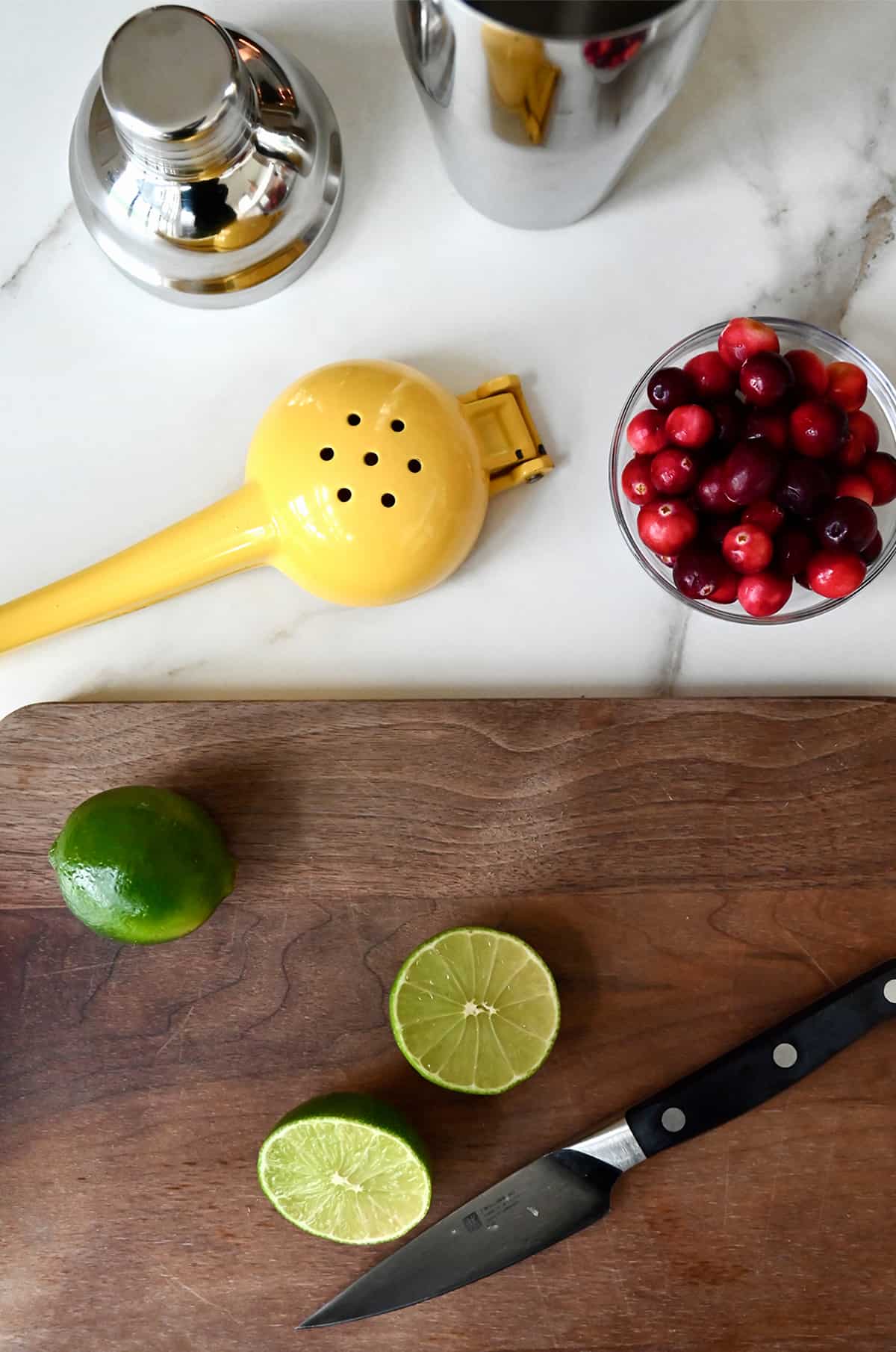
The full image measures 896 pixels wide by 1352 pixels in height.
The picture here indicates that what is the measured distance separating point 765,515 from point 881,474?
10 centimetres

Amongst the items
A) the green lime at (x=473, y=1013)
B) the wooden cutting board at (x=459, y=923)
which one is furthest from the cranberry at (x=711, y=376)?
the green lime at (x=473, y=1013)

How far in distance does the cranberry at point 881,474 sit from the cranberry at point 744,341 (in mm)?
106

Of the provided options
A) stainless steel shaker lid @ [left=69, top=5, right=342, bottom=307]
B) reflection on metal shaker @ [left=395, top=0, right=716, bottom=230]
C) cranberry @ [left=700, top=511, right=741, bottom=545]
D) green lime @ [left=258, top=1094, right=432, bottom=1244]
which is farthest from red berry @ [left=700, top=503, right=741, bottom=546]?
green lime @ [left=258, top=1094, right=432, bottom=1244]

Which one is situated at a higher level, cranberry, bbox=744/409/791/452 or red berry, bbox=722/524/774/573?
cranberry, bbox=744/409/791/452

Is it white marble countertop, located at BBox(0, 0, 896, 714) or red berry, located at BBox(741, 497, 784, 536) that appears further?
white marble countertop, located at BBox(0, 0, 896, 714)

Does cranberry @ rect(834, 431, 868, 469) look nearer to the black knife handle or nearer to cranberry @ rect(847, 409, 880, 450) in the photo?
cranberry @ rect(847, 409, 880, 450)

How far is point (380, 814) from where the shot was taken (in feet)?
2.75

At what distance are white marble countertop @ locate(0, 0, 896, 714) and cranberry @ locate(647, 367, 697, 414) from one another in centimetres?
9

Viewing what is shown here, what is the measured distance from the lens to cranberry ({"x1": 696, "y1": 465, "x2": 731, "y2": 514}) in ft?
2.47

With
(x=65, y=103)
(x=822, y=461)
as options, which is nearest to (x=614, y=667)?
(x=822, y=461)

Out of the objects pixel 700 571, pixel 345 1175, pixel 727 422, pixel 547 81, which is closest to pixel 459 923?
pixel 345 1175

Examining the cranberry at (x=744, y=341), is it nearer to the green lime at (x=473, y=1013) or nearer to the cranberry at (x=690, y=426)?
the cranberry at (x=690, y=426)

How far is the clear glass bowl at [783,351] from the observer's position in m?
0.82

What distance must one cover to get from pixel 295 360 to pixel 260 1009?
51cm
